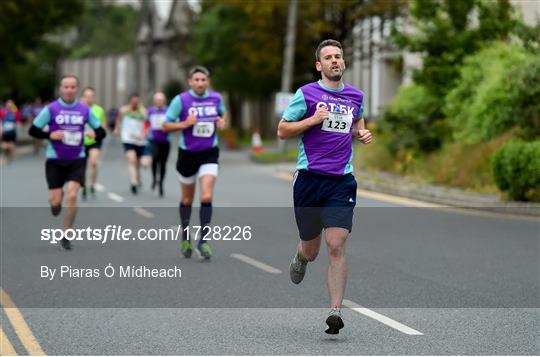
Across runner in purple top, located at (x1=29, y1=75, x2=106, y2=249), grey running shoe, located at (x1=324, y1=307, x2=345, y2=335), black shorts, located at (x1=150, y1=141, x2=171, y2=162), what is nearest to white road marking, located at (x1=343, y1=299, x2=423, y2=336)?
grey running shoe, located at (x1=324, y1=307, x2=345, y2=335)

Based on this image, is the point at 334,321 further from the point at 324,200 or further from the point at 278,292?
the point at 278,292

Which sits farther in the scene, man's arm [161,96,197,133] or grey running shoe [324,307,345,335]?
man's arm [161,96,197,133]

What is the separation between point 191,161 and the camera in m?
12.6

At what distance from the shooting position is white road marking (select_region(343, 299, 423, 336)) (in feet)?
27.4

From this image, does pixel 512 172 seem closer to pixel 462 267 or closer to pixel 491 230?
pixel 491 230

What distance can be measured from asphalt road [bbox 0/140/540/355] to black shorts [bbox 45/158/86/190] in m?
0.73

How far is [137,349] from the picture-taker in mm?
7676

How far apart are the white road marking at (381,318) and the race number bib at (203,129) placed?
335 cm

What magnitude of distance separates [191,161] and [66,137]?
1.67 meters

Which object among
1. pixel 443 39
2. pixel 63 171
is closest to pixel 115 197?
pixel 63 171

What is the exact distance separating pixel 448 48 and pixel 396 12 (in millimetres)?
22906

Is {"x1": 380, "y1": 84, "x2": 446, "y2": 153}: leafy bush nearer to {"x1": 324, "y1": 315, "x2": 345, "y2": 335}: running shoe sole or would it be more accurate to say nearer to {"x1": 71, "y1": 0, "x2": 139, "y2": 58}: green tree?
{"x1": 324, "y1": 315, "x2": 345, "y2": 335}: running shoe sole

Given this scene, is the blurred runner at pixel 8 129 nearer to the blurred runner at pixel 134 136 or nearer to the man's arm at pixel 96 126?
the blurred runner at pixel 134 136

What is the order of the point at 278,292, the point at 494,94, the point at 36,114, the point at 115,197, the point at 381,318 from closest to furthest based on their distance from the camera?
the point at 381,318 < the point at 278,292 < the point at 115,197 < the point at 494,94 < the point at 36,114
